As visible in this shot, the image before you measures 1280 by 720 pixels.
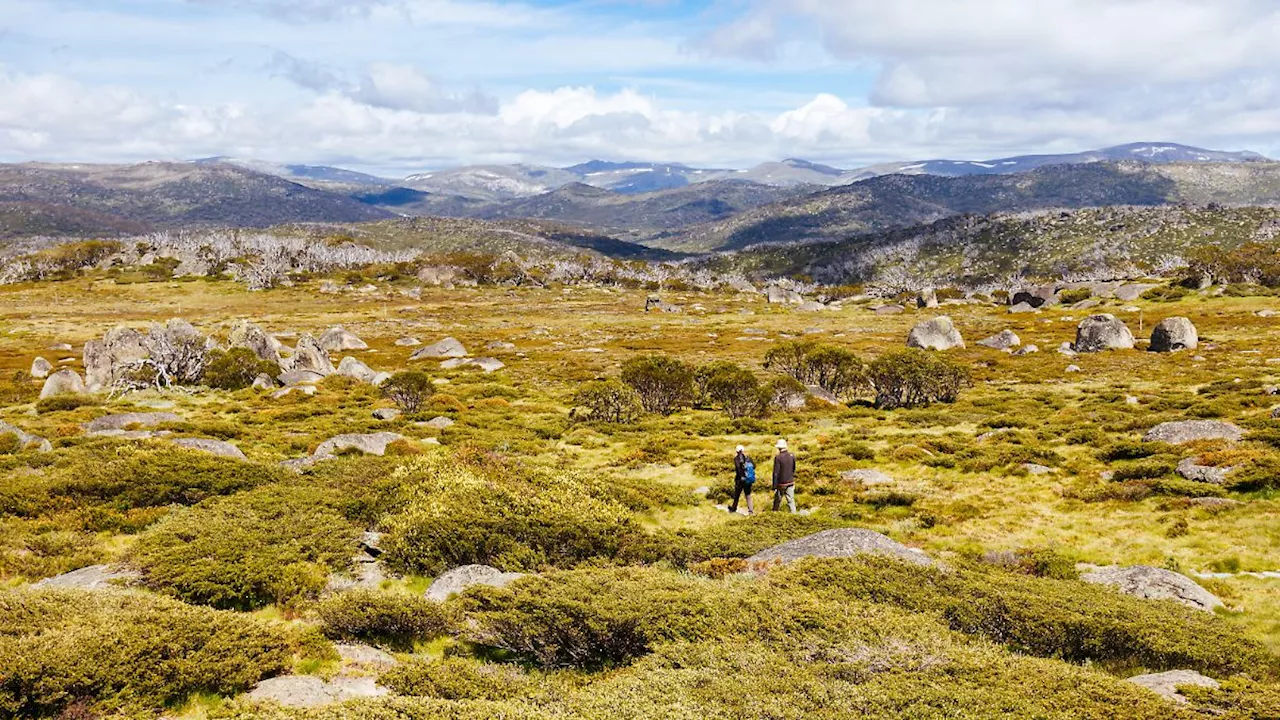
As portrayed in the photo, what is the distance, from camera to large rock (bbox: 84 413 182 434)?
30.7 meters

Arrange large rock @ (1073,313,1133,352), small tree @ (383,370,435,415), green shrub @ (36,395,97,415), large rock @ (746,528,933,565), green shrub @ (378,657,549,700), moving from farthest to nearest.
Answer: large rock @ (1073,313,1133,352) → small tree @ (383,370,435,415) → green shrub @ (36,395,97,415) → large rock @ (746,528,933,565) → green shrub @ (378,657,549,700)

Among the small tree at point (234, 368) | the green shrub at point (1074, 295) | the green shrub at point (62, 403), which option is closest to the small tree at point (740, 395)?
the small tree at point (234, 368)

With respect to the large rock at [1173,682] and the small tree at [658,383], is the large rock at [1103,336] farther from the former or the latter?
the large rock at [1173,682]

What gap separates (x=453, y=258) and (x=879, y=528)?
188030mm

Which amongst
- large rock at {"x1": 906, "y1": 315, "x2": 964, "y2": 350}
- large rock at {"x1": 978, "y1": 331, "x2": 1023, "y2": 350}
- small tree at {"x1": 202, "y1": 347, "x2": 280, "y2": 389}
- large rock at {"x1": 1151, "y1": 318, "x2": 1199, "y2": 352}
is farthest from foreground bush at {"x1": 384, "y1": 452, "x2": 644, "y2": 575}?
large rock at {"x1": 1151, "y1": 318, "x2": 1199, "y2": 352}

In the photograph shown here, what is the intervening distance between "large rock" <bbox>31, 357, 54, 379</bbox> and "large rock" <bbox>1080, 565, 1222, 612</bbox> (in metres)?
66.5

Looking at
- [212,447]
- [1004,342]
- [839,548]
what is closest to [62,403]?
[212,447]

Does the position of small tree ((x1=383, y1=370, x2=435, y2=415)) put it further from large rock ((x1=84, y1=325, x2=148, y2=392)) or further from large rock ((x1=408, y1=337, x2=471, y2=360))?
large rock ((x1=408, y1=337, x2=471, y2=360))

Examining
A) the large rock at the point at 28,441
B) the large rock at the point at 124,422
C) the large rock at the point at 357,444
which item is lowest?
the large rock at the point at 124,422

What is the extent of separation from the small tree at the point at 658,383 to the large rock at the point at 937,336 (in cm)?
3560

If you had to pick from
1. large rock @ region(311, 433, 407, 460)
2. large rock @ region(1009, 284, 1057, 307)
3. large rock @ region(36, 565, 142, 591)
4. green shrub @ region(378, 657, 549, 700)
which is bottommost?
large rock @ region(311, 433, 407, 460)

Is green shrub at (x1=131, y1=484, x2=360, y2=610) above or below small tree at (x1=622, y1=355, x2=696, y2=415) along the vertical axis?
above

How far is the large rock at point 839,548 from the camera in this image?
13625mm

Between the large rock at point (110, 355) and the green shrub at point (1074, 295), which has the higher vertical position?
the green shrub at point (1074, 295)
